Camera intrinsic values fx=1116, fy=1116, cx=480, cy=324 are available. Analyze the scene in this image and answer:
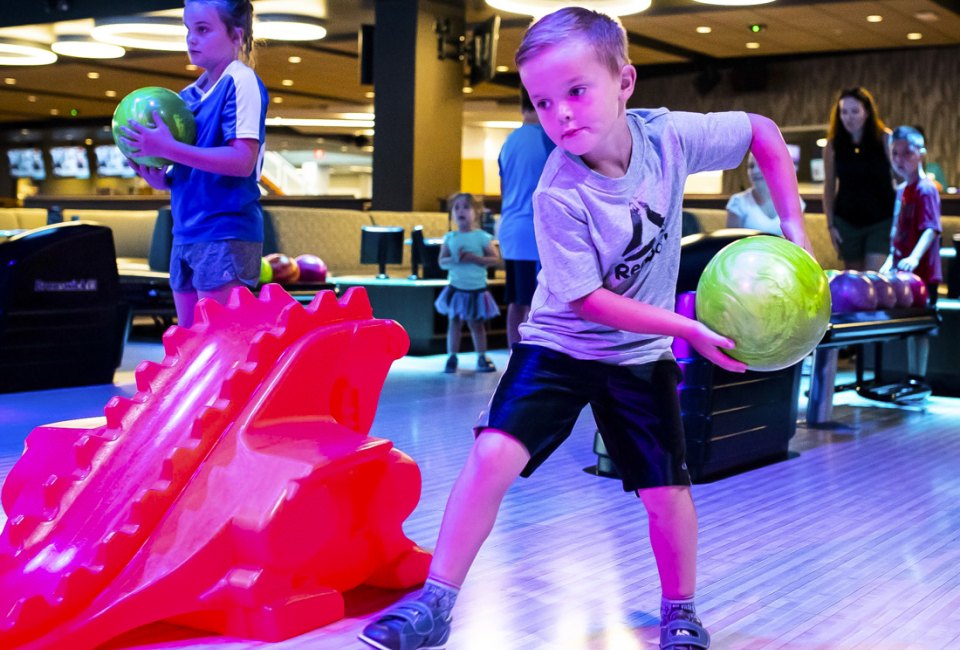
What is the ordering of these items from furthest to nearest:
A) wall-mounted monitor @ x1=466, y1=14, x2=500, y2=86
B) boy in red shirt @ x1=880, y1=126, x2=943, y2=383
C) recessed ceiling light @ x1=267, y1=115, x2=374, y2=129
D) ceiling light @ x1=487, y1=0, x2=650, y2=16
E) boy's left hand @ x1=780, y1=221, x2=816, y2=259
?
recessed ceiling light @ x1=267, y1=115, x2=374, y2=129 < ceiling light @ x1=487, y1=0, x2=650, y2=16 < wall-mounted monitor @ x1=466, y1=14, x2=500, y2=86 < boy in red shirt @ x1=880, y1=126, x2=943, y2=383 < boy's left hand @ x1=780, y1=221, x2=816, y2=259

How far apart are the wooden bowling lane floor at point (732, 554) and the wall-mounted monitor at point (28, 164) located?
82.6ft

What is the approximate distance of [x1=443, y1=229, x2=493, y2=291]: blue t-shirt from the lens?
7137mm

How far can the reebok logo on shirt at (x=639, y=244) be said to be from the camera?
203cm

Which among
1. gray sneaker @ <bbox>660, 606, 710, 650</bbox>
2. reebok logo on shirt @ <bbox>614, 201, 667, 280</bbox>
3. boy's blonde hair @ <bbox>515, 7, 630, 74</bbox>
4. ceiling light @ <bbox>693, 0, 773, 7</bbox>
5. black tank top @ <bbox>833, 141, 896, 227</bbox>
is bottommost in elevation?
gray sneaker @ <bbox>660, 606, 710, 650</bbox>

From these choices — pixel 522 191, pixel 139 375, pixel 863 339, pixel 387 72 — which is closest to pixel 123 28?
pixel 387 72

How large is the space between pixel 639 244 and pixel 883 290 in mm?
3738

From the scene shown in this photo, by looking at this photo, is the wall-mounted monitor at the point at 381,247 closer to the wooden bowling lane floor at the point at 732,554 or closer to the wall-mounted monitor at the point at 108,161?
the wooden bowling lane floor at the point at 732,554

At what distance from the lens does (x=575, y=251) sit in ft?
6.53

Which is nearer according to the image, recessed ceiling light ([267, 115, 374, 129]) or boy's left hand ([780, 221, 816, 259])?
boy's left hand ([780, 221, 816, 259])

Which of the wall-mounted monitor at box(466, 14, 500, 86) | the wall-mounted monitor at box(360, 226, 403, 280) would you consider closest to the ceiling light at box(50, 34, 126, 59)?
the wall-mounted monitor at box(466, 14, 500, 86)

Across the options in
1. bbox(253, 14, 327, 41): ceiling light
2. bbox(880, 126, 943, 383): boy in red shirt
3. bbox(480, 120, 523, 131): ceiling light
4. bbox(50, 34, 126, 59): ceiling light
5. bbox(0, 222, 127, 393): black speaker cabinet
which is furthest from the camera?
bbox(480, 120, 523, 131): ceiling light

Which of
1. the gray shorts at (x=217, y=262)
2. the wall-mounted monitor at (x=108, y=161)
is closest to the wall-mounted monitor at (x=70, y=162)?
the wall-mounted monitor at (x=108, y=161)

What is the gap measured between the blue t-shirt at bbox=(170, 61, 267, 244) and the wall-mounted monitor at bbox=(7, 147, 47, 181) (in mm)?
27358

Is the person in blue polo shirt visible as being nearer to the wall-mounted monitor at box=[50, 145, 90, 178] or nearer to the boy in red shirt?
the boy in red shirt
